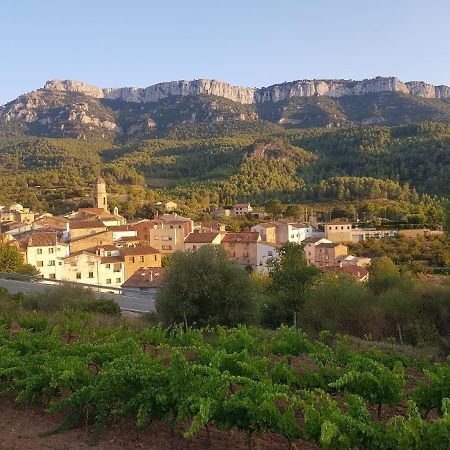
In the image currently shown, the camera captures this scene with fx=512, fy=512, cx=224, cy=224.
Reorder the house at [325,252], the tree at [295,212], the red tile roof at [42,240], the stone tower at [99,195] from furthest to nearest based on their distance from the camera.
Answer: the tree at [295,212], the stone tower at [99,195], the house at [325,252], the red tile roof at [42,240]

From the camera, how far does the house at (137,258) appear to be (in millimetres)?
37906

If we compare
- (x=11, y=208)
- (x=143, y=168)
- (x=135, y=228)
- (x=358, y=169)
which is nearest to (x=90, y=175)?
(x=143, y=168)

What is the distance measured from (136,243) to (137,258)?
7.64m

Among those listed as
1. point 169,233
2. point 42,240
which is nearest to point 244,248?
point 169,233

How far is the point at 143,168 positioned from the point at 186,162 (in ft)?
28.8

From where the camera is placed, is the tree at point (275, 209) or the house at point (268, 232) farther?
the tree at point (275, 209)

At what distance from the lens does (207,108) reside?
164 meters

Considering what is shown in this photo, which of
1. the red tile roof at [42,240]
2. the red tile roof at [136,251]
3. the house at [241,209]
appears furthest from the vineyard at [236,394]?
the house at [241,209]

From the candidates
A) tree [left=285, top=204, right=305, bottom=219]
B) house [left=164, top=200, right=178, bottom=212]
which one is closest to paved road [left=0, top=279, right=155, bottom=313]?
house [left=164, top=200, right=178, bottom=212]

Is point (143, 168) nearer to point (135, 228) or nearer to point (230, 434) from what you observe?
point (135, 228)

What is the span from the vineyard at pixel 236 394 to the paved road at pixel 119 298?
9828 mm

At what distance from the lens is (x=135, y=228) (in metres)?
49.8

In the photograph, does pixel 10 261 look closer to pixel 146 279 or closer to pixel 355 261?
pixel 146 279

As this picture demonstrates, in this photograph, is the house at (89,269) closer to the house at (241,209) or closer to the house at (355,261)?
the house at (355,261)
